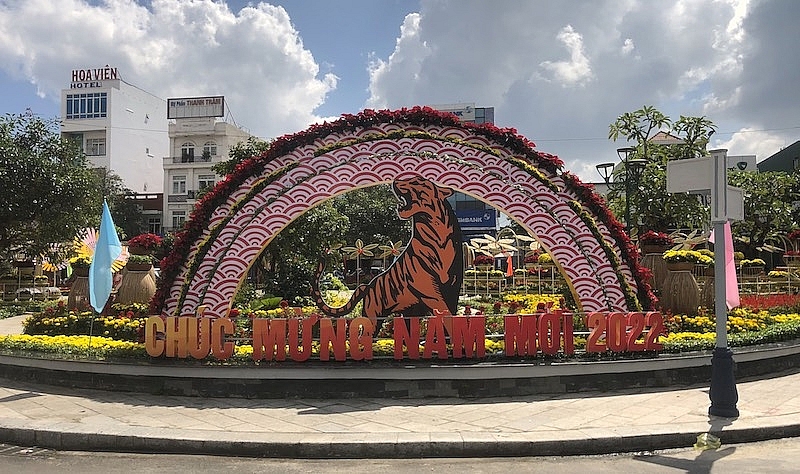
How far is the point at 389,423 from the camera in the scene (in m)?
7.81

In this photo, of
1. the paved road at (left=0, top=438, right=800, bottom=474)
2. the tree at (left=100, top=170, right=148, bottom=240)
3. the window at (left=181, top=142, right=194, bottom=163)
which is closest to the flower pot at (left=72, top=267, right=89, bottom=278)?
the paved road at (left=0, top=438, right=800, bottom=474)

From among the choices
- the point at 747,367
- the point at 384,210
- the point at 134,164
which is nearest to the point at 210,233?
the point at 747,367

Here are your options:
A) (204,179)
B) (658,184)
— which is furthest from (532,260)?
(204,179)

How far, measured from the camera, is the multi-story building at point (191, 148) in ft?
173

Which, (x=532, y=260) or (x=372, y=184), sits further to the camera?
(x=532, y=260)

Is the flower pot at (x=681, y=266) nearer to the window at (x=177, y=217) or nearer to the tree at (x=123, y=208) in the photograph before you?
the tree at (x=123, y=208)

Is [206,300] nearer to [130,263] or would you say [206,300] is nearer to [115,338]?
[115,338]

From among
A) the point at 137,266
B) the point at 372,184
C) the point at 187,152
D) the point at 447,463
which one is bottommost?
the point at 447,463

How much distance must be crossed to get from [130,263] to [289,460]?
10.7 metres

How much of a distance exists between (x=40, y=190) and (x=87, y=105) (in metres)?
34.6

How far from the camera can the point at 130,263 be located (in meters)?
15.9

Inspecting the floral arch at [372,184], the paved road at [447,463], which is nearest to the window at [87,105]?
the floral arch at [372,184]

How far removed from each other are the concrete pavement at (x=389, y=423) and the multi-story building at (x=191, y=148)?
4424 cm

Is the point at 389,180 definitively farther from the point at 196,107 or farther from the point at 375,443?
the point at 196,107
